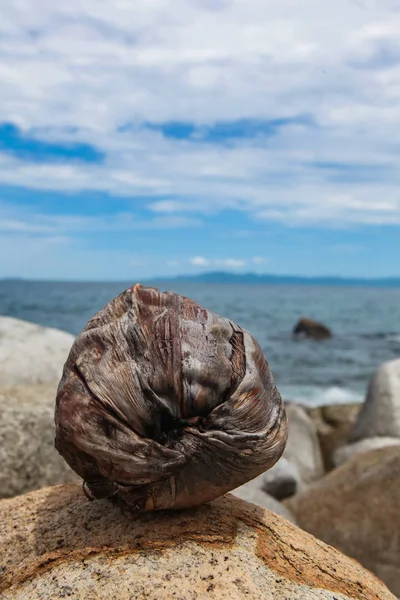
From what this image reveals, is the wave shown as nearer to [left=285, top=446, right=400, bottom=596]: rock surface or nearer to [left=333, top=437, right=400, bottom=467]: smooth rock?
[left=333, top=437, right=400, bottom=467]: smooth rock

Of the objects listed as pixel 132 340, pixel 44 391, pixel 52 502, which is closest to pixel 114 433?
pixel 132 340

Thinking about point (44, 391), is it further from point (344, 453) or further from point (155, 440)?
point (344, 453)

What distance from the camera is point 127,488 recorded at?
2.78 metres

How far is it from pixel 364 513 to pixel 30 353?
2942 mm

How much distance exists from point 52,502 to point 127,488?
88 cm

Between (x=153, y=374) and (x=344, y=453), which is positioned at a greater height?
(x=153, y=374)

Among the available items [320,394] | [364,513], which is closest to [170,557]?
[364,513]

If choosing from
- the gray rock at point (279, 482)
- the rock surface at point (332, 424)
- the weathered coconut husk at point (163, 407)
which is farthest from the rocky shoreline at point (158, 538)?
the rock surface at point (332, 424)

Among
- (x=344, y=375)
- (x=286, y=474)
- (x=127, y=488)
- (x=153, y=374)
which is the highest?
(x=153, y=374)

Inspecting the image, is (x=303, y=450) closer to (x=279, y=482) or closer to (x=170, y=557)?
(x=279, y=482)

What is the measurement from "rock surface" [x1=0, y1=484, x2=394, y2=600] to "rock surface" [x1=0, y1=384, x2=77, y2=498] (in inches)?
50.0

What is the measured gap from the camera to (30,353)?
5.68 m

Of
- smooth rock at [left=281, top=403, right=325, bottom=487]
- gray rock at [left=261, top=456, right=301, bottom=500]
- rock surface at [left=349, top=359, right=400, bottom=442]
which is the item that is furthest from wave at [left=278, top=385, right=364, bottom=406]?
gray rock at [left=261, top=456, right=301, bottom=500]

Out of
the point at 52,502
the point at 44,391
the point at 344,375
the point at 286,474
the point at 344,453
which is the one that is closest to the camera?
the point at 52,502
